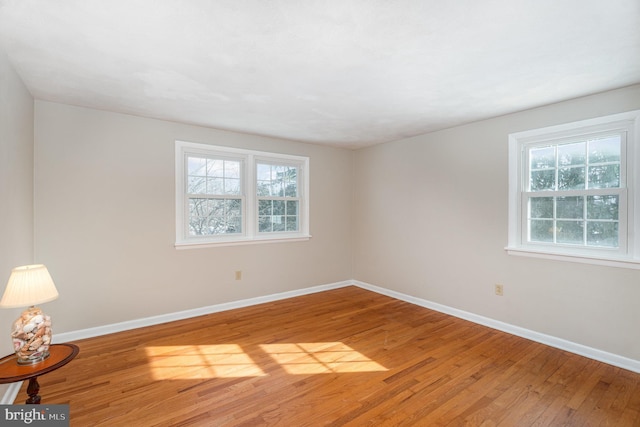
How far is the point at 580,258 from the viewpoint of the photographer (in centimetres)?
286

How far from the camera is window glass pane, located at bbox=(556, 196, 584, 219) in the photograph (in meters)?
2.94

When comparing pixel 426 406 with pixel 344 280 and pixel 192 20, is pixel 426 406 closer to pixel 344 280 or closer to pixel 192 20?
pixel 192 20

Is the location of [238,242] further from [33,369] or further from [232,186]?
[33,369]

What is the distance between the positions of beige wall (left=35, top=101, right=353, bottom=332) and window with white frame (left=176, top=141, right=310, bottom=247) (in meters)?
0.13

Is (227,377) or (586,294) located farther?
(586,294)

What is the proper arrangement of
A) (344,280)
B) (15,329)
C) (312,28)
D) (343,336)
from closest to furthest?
(15,329)
(312,28)
(343,336)
(344,280)

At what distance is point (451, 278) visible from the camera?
393 centimetres

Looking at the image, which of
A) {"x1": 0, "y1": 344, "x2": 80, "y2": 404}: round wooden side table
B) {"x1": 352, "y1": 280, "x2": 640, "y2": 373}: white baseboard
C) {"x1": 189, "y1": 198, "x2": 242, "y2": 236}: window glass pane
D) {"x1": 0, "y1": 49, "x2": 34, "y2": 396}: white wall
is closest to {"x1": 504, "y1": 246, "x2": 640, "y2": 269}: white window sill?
{"x1": 352, "y1": 280, "x2": 640, "y2": 373}: white baseboard

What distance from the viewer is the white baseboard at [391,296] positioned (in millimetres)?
2613

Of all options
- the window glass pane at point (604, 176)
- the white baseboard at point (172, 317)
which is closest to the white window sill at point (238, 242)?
the white baseboard at point (172, 317)

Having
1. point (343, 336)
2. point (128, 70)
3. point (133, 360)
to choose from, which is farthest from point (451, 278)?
point (128, 70)

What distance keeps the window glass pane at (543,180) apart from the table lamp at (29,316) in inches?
166

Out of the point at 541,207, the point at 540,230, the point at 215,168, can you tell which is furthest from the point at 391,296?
the point at 215,168

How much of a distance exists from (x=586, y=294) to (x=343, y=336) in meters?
2.33
